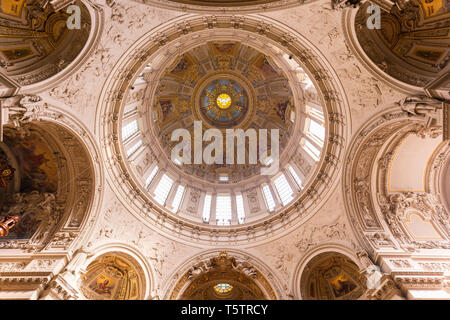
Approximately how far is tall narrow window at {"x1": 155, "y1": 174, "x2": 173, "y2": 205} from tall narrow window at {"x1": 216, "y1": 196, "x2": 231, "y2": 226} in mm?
4368

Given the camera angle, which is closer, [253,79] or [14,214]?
[14,214]

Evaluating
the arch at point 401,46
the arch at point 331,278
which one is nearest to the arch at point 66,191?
the arch at point 331,278

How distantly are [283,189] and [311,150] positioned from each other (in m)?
3.84

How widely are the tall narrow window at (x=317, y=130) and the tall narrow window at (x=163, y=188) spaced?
12589mm

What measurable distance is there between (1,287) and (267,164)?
20.2 m

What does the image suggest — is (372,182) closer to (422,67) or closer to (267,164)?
(422,67)

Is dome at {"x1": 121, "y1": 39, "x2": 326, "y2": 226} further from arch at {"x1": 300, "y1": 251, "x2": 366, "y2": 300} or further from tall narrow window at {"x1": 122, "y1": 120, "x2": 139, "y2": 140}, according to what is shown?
arch at {"x1": 300, "y1": 251, "x2": 366, "y2": 300}

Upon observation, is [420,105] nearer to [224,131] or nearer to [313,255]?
[313,255]

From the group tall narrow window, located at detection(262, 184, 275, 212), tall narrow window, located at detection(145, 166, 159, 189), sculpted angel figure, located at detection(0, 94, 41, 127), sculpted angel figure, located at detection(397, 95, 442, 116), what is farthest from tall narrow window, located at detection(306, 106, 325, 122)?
sculpted angel figure, located at detection(0, 94, 41, 127)

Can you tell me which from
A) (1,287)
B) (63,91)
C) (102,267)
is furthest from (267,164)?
(1,287)

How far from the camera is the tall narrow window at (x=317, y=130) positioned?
62.7 ft

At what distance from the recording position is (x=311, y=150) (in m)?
20.1

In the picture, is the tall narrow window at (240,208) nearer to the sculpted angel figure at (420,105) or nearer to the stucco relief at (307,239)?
the stucco relief at (307,239)
